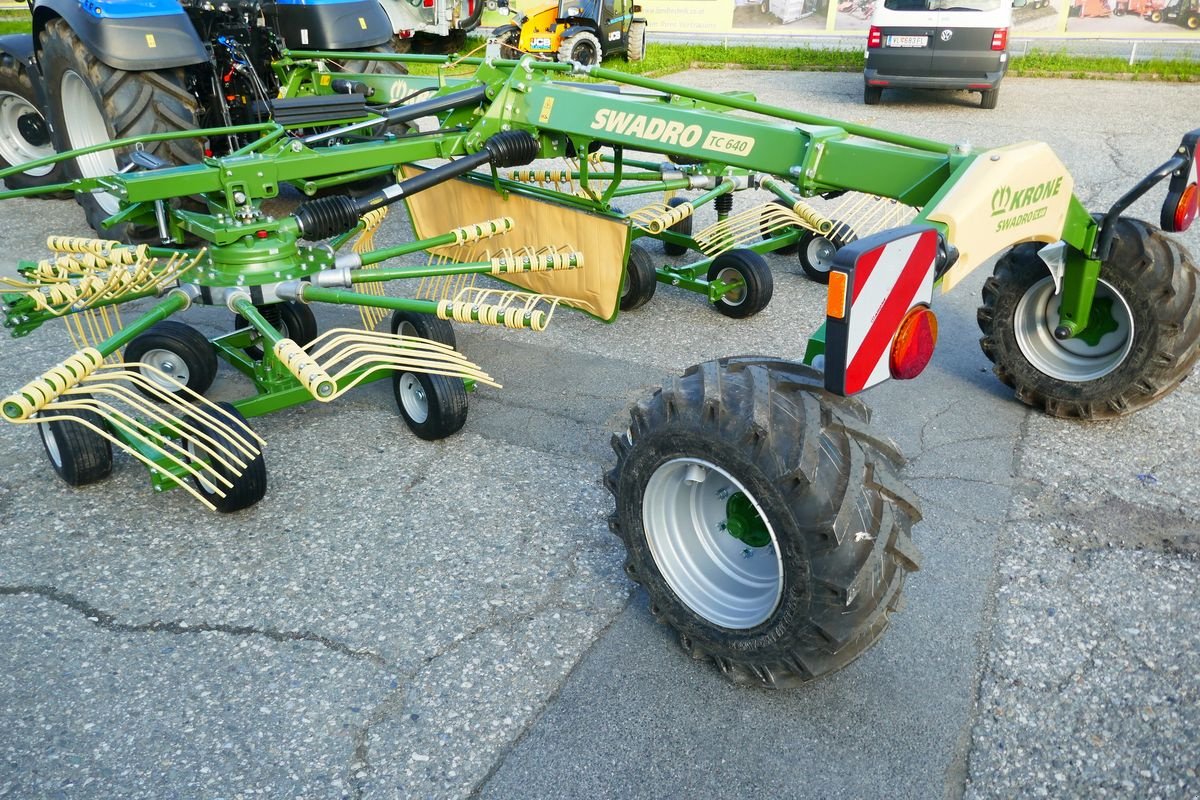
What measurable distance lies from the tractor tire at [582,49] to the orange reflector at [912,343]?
13.6 m

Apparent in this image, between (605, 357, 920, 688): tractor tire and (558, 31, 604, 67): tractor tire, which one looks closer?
(605, 357, 920, 688): tractor tire

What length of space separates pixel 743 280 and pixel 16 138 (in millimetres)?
6538

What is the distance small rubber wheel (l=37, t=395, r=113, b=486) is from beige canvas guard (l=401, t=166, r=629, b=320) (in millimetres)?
2206

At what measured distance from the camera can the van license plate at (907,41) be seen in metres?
12.7

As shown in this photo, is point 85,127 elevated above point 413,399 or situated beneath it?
elevated above

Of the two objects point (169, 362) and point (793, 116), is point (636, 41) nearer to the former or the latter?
point (793, 116)

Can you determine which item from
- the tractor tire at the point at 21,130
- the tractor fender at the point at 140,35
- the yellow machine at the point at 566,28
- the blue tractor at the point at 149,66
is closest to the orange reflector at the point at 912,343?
the blue tractor at the point at 149,66

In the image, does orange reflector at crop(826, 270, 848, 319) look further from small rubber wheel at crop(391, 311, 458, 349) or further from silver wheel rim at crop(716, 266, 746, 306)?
silver wheel rim at crop(716, 266, 746, 306)

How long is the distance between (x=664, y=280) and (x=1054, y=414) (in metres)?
2.31

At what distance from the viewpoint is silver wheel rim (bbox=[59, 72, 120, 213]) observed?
21.9 ft

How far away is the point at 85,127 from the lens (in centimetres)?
694

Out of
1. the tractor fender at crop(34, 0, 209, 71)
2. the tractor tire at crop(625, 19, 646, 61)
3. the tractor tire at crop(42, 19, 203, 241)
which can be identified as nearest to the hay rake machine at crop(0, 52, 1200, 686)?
the tractor tire at crop(42, 19, 203, 241)

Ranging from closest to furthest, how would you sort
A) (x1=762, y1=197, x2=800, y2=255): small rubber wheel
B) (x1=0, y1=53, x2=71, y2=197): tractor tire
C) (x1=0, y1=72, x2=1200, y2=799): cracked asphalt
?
(x1=0, y1=72, x2=1200, y2=799): cracked asphalt
(x1=762, y1=197, x2=800, y2=255): small rubber wheel
(x1=0, y1=53, x2=71, y2=197): tractor tire

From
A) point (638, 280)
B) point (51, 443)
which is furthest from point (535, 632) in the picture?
point (638, 280)
